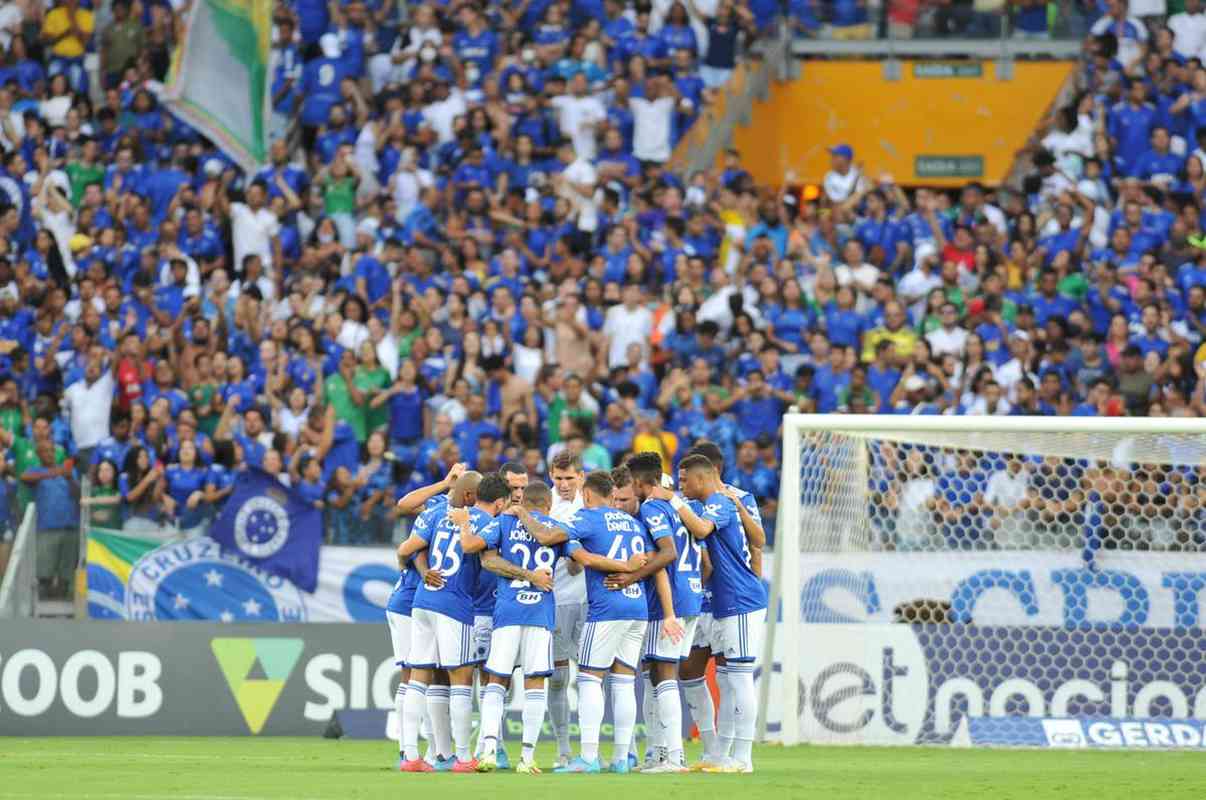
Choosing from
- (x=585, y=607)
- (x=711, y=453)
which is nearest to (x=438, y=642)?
(x=585, y=607)

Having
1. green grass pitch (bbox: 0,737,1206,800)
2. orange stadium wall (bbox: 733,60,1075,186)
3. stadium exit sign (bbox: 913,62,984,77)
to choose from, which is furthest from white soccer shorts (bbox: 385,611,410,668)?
stadium exit sign (bbox: 913,62,984,77)

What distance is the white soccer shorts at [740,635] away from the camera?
14.5 meters

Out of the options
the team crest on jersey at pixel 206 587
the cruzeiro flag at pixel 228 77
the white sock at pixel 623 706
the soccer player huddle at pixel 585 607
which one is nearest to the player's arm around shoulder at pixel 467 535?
the soccer player huddle at pixel 585 607

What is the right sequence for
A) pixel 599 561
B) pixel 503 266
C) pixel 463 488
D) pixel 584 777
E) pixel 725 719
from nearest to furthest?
pixel 584 777, pixel 599 561, pixel 463 488, pixel 725 719, pixel 503 266

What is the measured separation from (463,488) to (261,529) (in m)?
6.39

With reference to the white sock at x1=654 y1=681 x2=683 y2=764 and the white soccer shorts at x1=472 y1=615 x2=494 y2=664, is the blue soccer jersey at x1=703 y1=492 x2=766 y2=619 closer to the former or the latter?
the white sock at x1=654 y1=681 x2=683 y2=764

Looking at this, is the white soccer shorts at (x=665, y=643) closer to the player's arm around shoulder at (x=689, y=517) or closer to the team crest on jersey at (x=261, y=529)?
→ the player's arm around shoulder at (x=689, y=517)

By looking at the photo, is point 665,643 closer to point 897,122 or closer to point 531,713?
point 531,713

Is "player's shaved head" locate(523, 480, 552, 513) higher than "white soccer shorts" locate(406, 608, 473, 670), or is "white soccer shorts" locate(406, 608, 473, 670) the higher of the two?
"player's shaved head" locate(523, 480, 552, 513)

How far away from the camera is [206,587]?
66.7 feet

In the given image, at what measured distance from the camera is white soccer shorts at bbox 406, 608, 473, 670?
1412 centimetres

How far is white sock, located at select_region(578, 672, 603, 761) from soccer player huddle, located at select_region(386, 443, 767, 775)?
0.01 metres

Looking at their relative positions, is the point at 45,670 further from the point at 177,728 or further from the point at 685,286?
the point at 685,286

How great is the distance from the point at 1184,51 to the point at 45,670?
1501 centimetres
